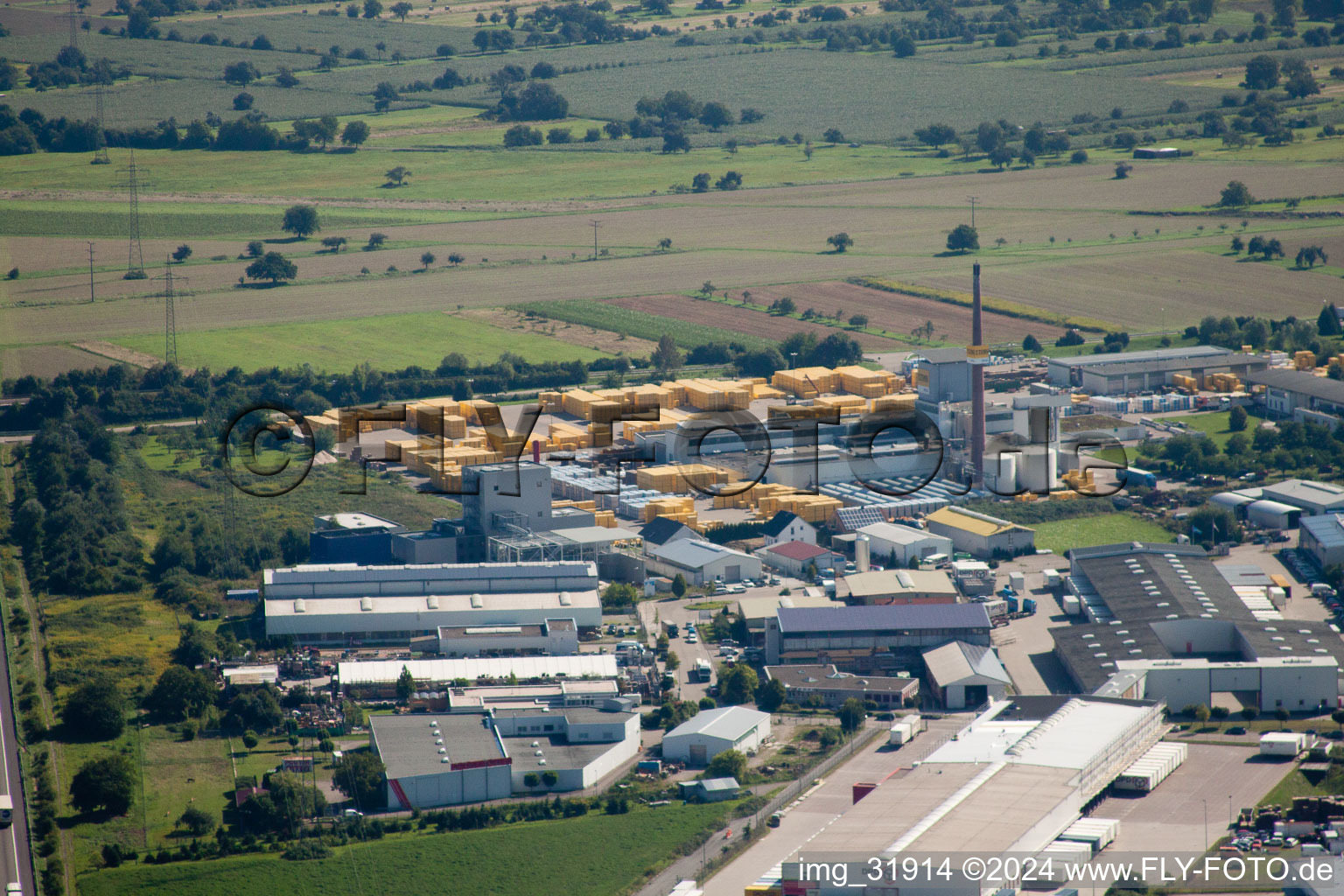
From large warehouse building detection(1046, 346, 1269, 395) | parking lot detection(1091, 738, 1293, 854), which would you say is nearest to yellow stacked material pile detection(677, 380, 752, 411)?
large warehouse building detection(1046, 346, 1269, 395)

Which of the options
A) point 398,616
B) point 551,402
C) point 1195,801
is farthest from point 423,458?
point 1195,801

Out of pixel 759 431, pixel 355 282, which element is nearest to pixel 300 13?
pixel 355 282

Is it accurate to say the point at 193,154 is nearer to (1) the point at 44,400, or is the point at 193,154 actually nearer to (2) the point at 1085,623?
(1) the point at 44,400

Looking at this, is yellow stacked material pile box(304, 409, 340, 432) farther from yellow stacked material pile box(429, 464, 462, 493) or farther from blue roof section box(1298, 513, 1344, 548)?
blue roof section box(1298, 513, 1344, 548)

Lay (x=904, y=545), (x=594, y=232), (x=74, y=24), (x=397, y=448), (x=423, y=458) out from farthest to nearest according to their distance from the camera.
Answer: (x=74, y=24)
(x=594, y=232)
(x=397, y=448)
(x=423, y=458)
(x=904, y=545)

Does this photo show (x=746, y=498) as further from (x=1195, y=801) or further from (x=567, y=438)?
(x=1195, y=801)

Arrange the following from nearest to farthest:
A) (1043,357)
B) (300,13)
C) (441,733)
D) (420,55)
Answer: (441,733) → (1043,357) → (420,55) → (300,13)
